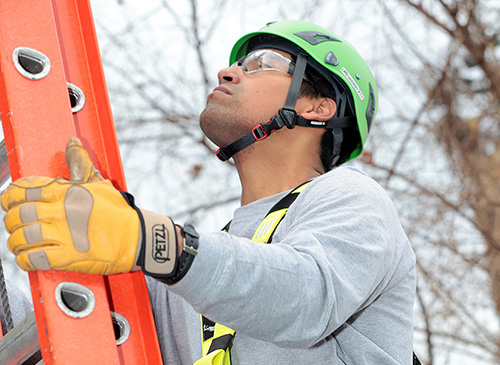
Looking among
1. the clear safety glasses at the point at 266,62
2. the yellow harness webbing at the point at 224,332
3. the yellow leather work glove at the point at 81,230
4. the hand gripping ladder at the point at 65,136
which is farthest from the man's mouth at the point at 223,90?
the yellow leather work glove at the point at 81,230

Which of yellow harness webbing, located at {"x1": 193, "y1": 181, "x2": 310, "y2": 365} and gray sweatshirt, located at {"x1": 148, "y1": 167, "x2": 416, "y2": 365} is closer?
gray sweatshirt, located at {"x1": 148, "y1": 167, "x2": 416, "y2": 365}

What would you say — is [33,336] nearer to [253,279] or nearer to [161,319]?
[253,279]

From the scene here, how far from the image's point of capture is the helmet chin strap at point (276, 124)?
2.67 meters

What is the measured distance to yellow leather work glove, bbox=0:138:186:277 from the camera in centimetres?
130

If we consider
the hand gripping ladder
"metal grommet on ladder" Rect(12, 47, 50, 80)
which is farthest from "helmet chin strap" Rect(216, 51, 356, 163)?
"metal grommet on ladder" Rect(12, 47, 50, 80)

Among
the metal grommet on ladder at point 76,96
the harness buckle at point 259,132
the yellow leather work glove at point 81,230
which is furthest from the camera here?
the harness buckle at point 259,132

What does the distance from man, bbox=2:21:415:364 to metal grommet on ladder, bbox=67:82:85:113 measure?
0.20 m

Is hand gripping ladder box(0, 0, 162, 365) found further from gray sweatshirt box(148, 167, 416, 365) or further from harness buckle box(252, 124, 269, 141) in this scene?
harness buckle box(252, 124, 269, 141)

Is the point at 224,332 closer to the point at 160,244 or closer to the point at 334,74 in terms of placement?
the point at 160,244

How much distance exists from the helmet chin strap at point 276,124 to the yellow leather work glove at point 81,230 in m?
1.33

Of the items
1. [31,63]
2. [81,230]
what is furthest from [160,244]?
[31,63]

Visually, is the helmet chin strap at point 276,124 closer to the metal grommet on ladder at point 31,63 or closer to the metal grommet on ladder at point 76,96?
the metal grommet on ladder at point 76,96

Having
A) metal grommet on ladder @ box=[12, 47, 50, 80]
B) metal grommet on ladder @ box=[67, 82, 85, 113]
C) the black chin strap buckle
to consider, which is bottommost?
the black chin strap buckle

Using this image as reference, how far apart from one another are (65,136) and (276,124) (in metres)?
1.32
